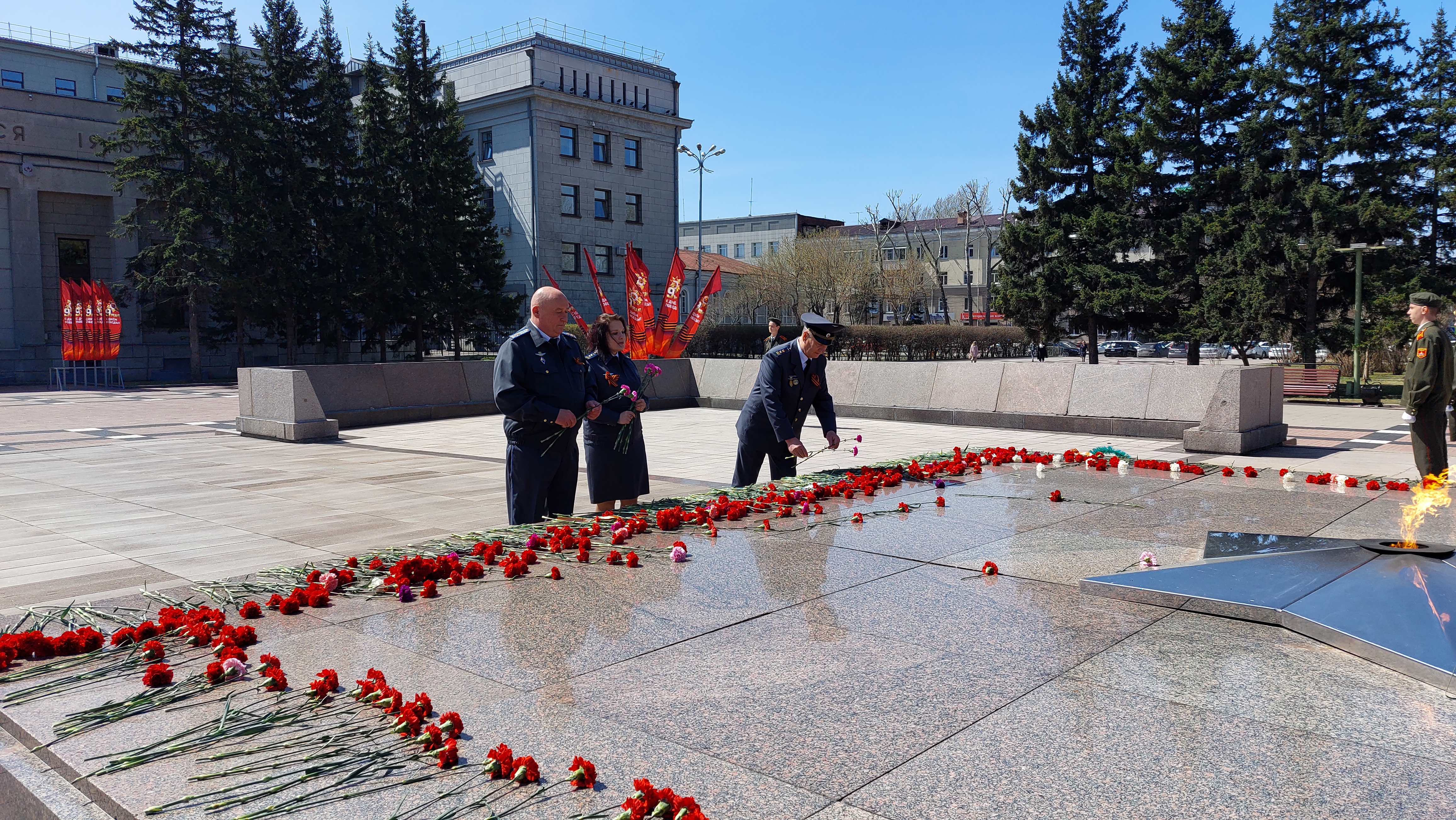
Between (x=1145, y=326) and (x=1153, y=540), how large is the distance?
28.5m

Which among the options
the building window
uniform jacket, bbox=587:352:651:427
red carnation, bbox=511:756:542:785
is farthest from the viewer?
the building window

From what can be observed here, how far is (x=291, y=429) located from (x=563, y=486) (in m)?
9.16

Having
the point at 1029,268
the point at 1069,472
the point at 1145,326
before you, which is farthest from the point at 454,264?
the point at 1069,472

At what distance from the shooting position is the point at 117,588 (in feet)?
17.7

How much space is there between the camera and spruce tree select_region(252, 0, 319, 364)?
33500 mm

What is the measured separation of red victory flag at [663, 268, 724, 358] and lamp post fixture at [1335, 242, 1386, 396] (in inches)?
614

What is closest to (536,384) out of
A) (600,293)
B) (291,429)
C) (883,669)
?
(883,669)

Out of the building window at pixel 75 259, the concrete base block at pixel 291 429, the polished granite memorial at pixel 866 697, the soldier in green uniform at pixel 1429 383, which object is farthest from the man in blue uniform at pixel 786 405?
the building window at pixel 75 259

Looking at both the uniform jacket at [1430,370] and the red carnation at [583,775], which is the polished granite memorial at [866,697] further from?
the uniform jacket at [1430,370]

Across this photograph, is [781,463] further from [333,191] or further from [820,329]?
[333,191]

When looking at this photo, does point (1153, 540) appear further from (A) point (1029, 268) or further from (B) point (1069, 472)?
(A) point (1029, 268)

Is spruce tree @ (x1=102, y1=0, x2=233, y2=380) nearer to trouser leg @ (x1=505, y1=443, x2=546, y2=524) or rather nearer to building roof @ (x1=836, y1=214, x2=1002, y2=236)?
trouser leg @ (x1=505, y1=443, x2=546, y2=524)

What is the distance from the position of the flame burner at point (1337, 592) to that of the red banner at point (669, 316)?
19226mm

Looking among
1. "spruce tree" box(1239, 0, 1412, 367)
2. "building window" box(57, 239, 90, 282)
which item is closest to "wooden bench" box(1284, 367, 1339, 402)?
"spruce tree" box(1239, 0, 1412, 367)
